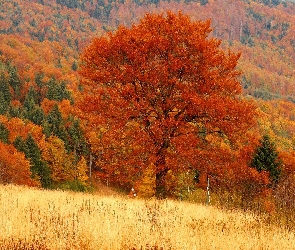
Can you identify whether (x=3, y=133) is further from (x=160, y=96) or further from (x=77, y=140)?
(x=160, y=96)

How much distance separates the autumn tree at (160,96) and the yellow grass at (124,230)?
540cm

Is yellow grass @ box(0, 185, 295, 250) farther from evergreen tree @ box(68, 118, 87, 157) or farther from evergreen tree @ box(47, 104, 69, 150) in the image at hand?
evergreen tree @ box(47, 104, 69, 150)

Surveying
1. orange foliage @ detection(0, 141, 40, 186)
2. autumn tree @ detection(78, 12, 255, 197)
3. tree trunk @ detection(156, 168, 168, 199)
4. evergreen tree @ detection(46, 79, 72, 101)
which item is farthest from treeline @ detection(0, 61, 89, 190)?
autumn tree @ detection(78, 12, 255, 197)

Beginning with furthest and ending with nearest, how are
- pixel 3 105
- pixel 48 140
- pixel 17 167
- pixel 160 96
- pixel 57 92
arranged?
pixel 57 92 → pixel 3 105 → pixel 48 140 → pixel 17 167 → pixel 160 96

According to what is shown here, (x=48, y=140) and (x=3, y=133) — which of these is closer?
(x=3, y=133)

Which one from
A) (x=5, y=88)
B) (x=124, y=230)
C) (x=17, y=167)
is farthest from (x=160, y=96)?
(x=5, y=88)

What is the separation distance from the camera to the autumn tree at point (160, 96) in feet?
49.0

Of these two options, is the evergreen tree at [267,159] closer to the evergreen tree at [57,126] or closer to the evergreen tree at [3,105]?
the evergreen tree at [57,126]

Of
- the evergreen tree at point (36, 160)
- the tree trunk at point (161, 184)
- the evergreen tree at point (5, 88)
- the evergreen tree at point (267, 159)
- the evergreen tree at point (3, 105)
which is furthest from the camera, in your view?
the evergreen tree at point (5, 88)

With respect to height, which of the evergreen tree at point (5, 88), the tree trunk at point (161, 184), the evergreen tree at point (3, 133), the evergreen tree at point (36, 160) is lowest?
the evergreen tree at point (36, 160)

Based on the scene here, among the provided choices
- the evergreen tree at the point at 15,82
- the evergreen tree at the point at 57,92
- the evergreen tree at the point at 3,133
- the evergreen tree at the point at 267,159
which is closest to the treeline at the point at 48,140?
the evergreen tree at the point at 3,133

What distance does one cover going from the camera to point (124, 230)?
294 inches

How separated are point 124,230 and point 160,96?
901 centimetres

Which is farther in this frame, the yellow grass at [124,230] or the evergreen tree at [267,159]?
the evergreen tree at [267,159]
